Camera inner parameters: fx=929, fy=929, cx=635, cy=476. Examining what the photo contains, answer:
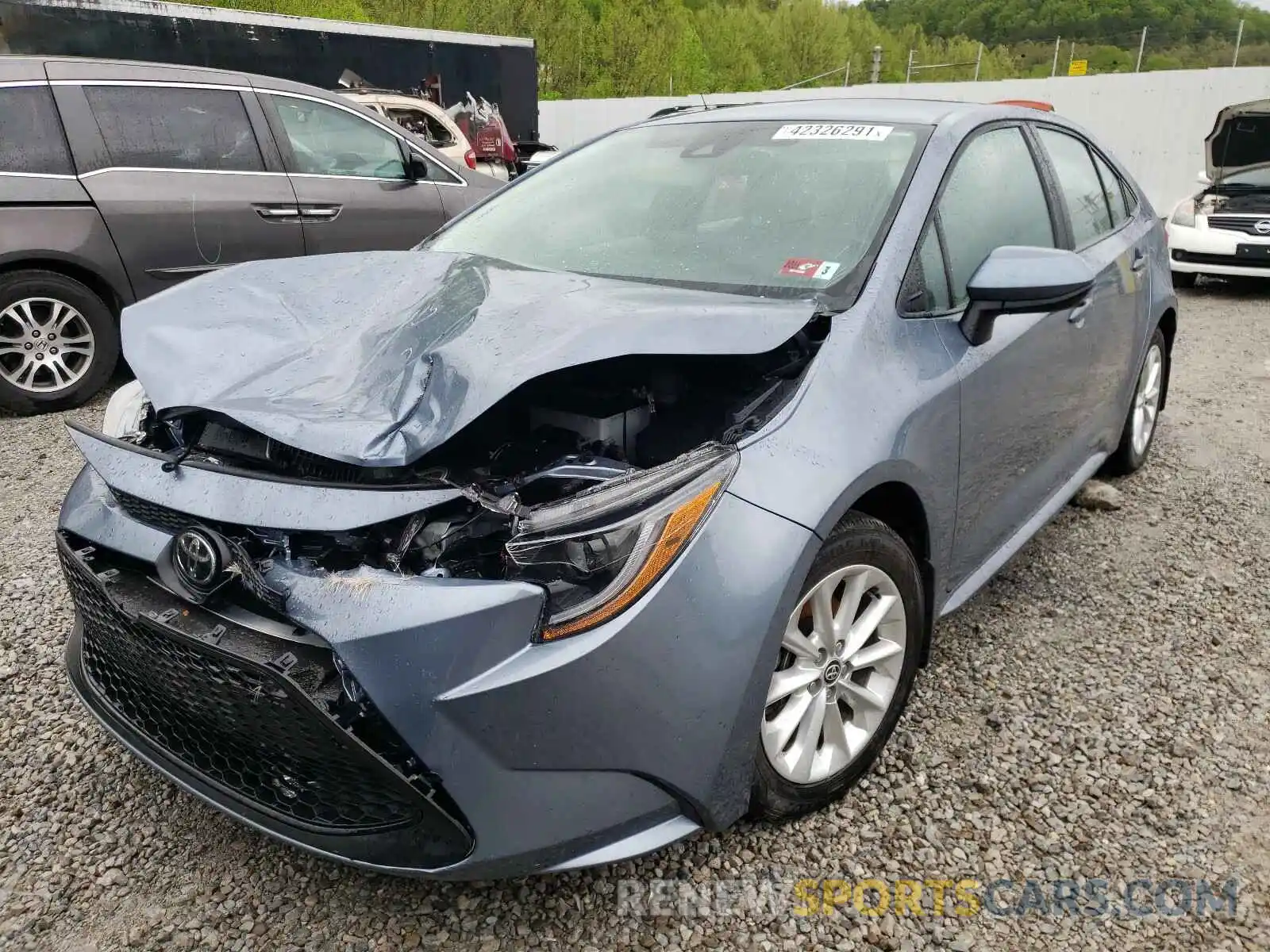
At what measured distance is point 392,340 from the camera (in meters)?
2.09

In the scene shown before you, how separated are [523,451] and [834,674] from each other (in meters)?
0.84

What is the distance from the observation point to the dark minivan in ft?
15.6

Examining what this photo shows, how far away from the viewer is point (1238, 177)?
354 inches

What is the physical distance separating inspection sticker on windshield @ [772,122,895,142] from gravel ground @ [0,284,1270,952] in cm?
153

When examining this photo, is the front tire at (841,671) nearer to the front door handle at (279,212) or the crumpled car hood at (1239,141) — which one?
the front door handle at (279,212)

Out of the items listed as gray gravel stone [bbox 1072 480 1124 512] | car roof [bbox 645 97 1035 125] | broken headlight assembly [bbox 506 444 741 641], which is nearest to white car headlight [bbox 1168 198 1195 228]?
gray gravel stone [bbox 1072 480 1124 512]

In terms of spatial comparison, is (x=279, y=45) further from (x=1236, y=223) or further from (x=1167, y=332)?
(x=1167, y=332)

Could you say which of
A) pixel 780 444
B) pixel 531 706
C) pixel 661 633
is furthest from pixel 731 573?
pixel 531 706

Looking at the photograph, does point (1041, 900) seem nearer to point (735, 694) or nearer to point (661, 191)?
point (735, 694)

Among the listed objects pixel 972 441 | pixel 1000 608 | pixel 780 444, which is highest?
pixel 780 444

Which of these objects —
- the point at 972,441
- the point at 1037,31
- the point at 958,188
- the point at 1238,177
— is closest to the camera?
the point at 972,441

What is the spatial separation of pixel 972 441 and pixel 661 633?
1209mm

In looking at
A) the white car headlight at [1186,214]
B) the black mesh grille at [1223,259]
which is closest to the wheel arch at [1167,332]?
the black mesh grille at [1223,259]

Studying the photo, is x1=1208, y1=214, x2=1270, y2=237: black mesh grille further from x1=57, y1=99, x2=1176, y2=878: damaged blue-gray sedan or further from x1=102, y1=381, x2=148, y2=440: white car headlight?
x1=102, y1=381, x2=148, y2=440: white car headlight
